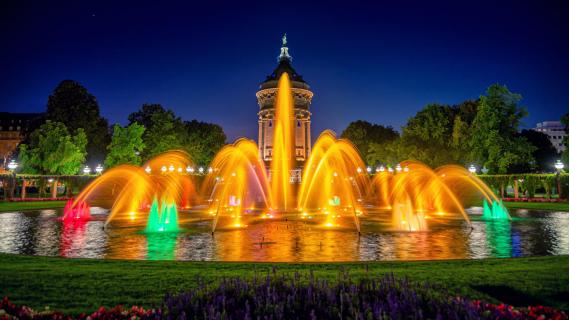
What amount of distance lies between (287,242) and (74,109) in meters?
69.7

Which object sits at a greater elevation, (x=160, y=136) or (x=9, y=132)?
(x=9, y=132)

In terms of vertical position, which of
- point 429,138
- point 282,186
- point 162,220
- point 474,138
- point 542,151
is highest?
point 542,151

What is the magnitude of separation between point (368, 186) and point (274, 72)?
81759 millimetres

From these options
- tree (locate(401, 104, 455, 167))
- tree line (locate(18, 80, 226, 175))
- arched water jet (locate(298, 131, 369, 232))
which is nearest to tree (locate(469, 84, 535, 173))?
tree (locate(401, 104, 455, 167))

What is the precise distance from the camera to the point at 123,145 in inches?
2635

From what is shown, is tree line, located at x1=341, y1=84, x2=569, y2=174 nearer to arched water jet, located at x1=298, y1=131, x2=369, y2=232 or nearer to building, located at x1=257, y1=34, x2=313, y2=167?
arched water jet, located at x1=298, y1=131, x2=369, y2=232

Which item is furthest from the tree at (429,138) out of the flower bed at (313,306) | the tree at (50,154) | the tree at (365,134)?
the flower bed at (313,306)

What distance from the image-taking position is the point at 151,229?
21422 mm

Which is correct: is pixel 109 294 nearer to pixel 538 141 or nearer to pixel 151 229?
pixel 151 229

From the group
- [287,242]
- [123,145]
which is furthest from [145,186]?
[287,242]

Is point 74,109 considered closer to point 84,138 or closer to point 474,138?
point 84,138

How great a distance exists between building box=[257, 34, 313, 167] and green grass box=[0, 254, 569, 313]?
110 m

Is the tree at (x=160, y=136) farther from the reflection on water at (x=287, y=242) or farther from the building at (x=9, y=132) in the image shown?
the building at (x=9, y=132)

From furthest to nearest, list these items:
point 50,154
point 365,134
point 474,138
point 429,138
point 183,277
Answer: point 365,134, point 429,138, point 474,138, point 50,154, point 183,277
